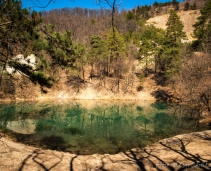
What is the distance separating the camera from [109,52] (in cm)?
3578

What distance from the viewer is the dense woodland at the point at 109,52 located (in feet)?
11.1

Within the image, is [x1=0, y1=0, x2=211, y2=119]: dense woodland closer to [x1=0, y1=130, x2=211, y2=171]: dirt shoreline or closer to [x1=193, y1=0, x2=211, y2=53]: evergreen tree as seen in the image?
[x1=193, y1=0, x2=211, y2=53]: evergreen tree

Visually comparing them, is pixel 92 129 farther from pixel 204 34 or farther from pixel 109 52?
pixel 204 34

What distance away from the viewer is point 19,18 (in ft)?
10.2

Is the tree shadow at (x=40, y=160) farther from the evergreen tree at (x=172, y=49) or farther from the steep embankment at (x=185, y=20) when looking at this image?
the steep embankment at (x=185, y=20)

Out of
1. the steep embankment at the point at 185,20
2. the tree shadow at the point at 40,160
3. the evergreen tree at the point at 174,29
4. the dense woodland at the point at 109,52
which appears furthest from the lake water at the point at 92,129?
the steep embankment at the point at 185,20

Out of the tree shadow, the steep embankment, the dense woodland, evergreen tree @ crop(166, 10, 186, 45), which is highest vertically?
the steep embankment

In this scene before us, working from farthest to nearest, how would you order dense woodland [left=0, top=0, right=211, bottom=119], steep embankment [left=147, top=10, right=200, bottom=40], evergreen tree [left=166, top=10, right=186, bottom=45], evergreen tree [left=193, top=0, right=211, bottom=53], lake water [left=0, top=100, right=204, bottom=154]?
steep embankment [left=147, top=10, right=200, bottom=40] < evergreen tree [left=166, top=10, right=186, bottom=45] < evergreen tree [left=193, top=0, right=211, bottom=53] < lake water [left=0, top=100, right=204, bottom=154] < dense woodland [left=0, top=0, right=211, bottom=119]

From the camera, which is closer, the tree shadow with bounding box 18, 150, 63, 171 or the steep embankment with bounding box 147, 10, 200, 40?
the tree shadow with bounding box 18, 150, 63, 171

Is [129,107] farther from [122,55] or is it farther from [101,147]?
[101,147]

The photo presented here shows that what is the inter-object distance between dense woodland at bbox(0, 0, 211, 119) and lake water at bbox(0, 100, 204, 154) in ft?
15.6

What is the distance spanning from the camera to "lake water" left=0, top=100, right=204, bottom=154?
1266cm

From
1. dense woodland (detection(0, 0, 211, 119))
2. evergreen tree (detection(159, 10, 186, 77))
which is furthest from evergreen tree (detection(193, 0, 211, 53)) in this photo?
evergreen tree (detection(159, 10, 186, 77))

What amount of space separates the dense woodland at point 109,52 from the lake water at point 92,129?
4765 millimetres
